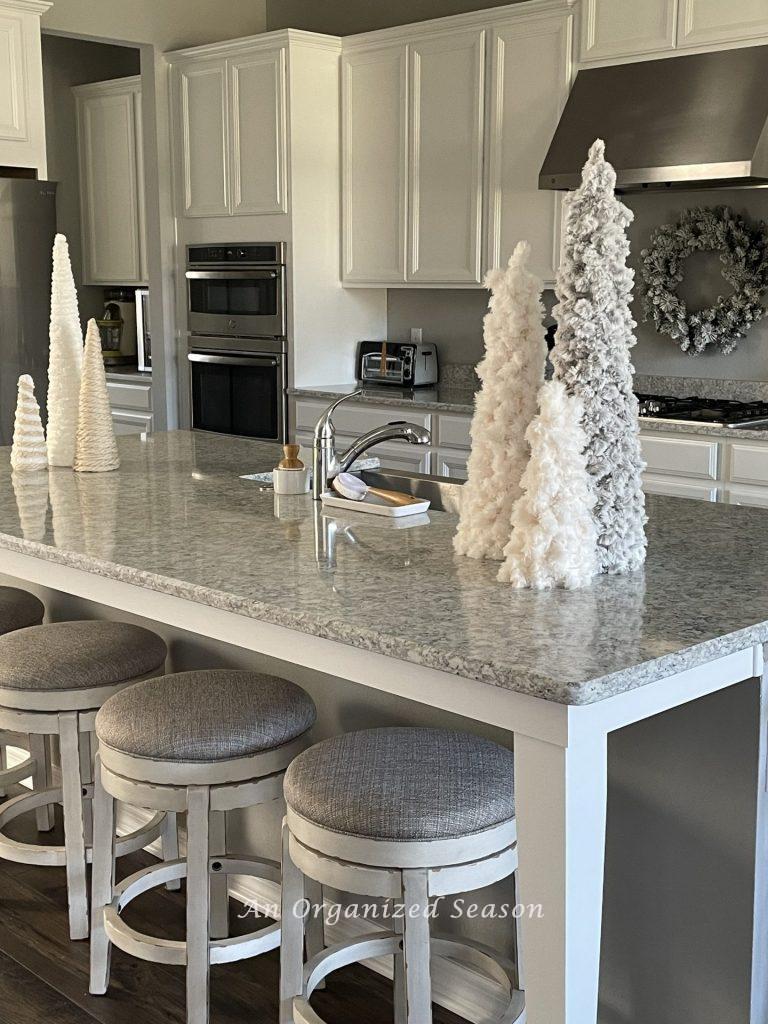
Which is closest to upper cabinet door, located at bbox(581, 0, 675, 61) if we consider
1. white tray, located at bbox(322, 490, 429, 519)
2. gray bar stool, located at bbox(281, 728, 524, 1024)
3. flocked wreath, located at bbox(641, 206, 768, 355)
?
flocked wreath, located at bbox(641, 206, 768, 355)

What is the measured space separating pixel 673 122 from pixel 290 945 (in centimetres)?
312

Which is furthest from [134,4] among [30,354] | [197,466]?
[197,466]

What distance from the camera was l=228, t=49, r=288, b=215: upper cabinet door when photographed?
16.5ft

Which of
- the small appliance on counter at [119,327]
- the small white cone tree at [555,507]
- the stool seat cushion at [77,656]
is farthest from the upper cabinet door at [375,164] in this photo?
the small white cone tree at [555,507]

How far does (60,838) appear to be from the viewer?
2.88 meters

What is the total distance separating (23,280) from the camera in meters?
4.89

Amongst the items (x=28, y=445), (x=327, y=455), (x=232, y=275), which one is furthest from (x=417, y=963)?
(x=232, y=275)

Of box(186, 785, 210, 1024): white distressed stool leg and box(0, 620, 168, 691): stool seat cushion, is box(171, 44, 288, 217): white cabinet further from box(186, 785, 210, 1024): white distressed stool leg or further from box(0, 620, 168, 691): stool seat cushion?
box(186, 785, 210, 1024): white distressed stool leg

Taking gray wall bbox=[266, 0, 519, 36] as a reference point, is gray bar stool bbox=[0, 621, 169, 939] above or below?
below

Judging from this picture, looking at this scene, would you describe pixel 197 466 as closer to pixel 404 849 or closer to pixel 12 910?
pixel 12 910

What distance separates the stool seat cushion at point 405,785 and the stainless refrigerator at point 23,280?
3573mm

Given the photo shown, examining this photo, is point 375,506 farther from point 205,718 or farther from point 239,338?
point 239,338

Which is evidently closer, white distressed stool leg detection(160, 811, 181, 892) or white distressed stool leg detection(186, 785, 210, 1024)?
white distressed stool leg detection(186, 785, 210, 1024)

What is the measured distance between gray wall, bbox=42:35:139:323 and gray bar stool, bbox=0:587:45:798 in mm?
4036
